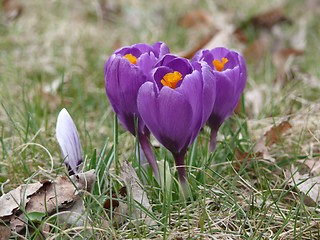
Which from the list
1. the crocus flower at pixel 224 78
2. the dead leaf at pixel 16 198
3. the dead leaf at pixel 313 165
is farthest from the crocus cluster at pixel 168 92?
the dead leaf at pixel 313 165

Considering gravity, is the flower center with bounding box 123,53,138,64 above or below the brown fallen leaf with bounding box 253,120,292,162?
above

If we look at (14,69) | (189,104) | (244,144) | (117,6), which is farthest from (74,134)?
(117,6)

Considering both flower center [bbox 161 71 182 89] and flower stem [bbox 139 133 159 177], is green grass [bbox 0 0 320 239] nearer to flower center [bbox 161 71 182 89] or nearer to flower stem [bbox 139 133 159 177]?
flower stem [bbox 139 133 159 177]

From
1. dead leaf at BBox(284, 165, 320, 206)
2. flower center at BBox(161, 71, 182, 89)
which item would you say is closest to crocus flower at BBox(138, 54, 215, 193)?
flower center at BBox(161, 71, 182, 89)

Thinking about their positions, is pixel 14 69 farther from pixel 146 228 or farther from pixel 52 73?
pixel 146 228

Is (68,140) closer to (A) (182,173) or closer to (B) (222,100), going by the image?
(A) (182,173)
